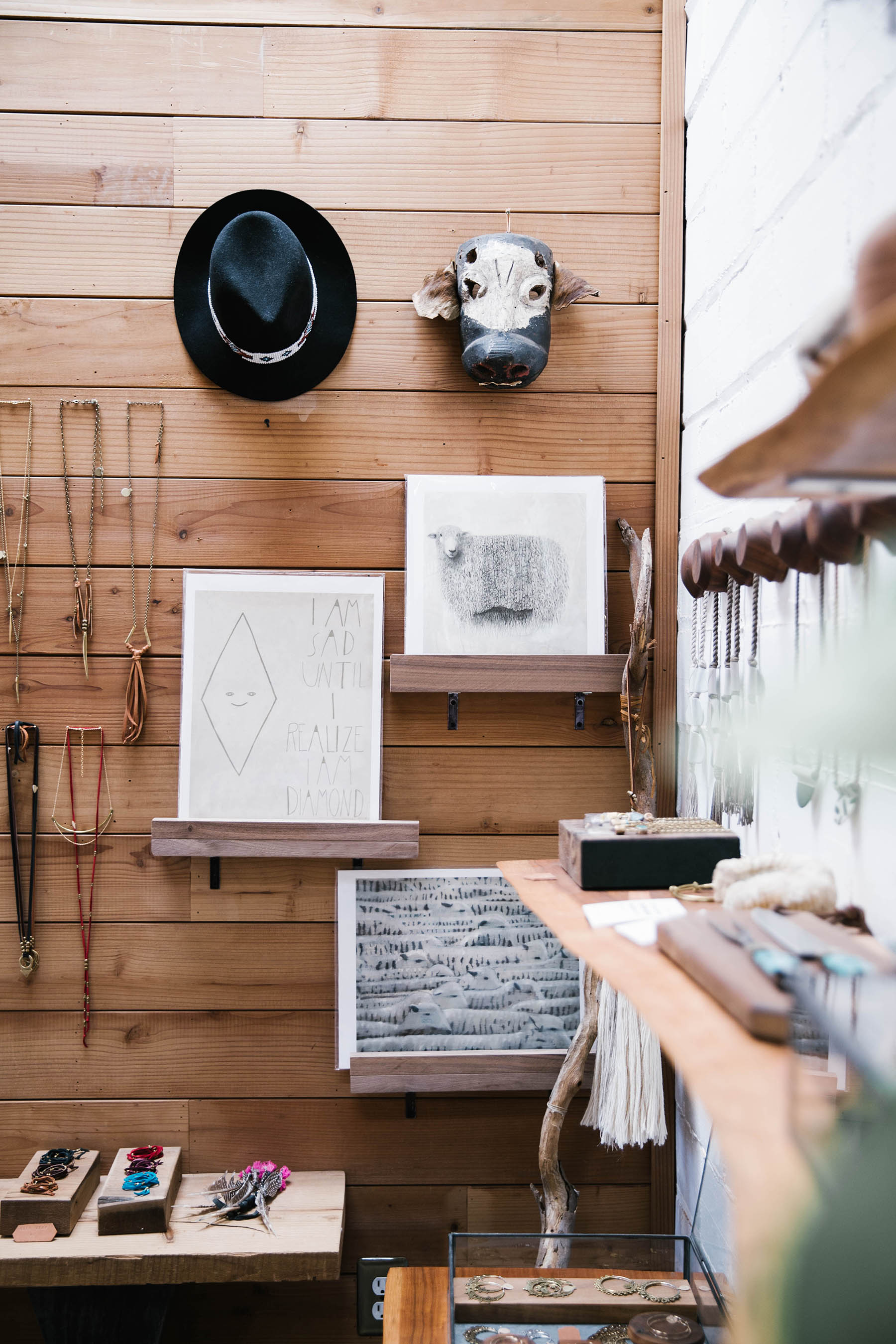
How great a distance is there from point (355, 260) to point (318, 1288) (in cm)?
189

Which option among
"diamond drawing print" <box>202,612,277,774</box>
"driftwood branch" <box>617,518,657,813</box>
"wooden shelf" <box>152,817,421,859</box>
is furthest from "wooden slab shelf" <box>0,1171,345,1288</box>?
"driftwood branch" <box>617,518,657,813</box>

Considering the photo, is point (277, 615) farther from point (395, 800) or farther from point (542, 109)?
point (542, 109)

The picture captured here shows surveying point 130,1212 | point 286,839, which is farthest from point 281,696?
point 130,1212

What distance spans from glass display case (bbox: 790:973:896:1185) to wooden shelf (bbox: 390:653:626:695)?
1.00 meters

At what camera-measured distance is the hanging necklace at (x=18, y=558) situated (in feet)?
5.53

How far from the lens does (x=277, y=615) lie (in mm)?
1669

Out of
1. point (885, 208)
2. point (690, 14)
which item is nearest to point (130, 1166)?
point (885, 208)

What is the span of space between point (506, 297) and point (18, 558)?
1.00 m

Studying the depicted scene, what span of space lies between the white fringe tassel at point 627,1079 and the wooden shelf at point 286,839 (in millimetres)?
430

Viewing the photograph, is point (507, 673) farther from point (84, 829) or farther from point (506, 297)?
point (84, 829)

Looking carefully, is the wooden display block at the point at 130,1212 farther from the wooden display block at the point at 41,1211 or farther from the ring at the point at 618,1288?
the ring at the point at 618,1288

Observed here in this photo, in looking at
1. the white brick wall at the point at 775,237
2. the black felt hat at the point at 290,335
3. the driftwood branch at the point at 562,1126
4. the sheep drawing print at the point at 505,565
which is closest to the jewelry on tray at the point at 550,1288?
the driftwood branch at the point at 562,1126

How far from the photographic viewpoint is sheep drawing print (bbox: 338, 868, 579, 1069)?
1661mm

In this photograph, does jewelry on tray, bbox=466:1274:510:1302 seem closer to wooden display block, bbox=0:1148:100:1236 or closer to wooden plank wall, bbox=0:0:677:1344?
wooden plank wall, bbox=0:0:677:1344
